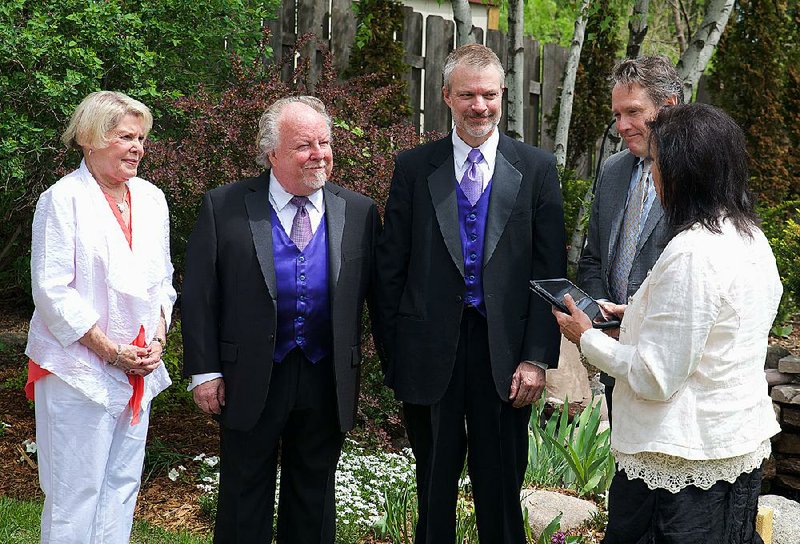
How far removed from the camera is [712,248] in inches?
115

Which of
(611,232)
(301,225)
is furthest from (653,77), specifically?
(301,225)

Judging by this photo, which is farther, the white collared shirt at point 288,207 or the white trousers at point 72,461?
the white collared shirt at point 288,207

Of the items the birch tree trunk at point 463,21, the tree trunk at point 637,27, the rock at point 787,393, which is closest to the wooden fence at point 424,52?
the birch tree trunk at point 463,21

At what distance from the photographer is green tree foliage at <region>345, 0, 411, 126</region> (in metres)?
8.58

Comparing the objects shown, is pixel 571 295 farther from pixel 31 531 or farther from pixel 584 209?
pixel 584 209

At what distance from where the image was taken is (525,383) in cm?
402

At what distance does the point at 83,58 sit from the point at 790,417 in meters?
5.03

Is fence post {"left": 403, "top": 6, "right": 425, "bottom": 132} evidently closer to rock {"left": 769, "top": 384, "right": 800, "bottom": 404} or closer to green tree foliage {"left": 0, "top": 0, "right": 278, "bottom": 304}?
green tree foliage {"left": 0, "top": 0, "right": 278, "bottom": 304}

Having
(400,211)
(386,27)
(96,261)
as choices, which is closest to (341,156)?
(400,211)

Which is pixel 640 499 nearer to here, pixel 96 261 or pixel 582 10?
pixel 96 261

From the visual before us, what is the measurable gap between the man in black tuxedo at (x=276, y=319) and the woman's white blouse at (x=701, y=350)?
1.28 m

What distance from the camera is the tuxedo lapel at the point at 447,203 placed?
13.2 feet

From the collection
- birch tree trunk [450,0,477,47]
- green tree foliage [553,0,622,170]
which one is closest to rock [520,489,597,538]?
birch tree trunk [450,0,477,47]

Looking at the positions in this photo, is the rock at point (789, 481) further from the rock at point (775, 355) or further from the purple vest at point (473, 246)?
the purple vest at point (473, 246)
